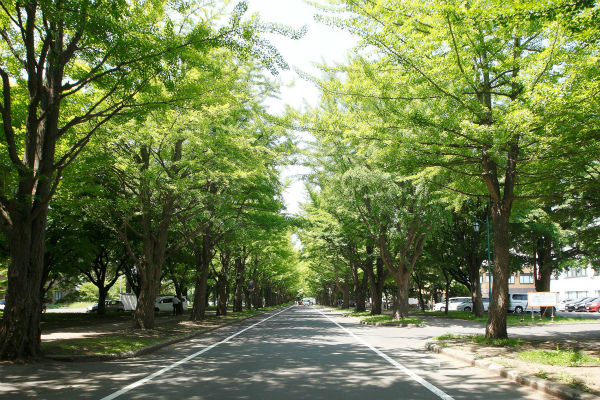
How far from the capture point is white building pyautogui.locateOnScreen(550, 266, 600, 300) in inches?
2244

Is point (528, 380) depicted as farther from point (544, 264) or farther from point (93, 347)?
point (544, 264)

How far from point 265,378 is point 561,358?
19.1ft

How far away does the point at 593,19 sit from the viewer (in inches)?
252

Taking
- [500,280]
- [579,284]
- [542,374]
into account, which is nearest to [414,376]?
[542,374]

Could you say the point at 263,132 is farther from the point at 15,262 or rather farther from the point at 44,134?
the point at 15,262

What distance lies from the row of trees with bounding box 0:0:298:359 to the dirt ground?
7775mm

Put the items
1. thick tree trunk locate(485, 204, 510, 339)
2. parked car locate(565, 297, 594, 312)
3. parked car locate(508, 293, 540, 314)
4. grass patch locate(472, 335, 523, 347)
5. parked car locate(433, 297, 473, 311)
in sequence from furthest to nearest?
parked car locate(565, 297, 594, 312) → parked car locate(433, 297, 473, 311) → parked car locate(508, 293, 540, 314) → thick tree trunk locate(485, 204, 510, 339) → grass patch locate(472, 335, 523, 347)

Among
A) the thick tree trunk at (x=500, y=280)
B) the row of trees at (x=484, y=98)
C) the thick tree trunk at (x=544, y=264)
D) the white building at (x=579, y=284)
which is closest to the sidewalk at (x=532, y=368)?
the thick tree trunk at (x=500, y=280)

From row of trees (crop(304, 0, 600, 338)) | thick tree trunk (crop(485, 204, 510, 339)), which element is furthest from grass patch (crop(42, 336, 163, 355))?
thick tree trunk (crop(485, 204, 510, 339))

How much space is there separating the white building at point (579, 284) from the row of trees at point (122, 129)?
169 ft

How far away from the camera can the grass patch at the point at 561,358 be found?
821cm

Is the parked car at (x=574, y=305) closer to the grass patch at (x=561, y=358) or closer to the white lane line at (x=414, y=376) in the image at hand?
the white lane line at (x=414, y=376)

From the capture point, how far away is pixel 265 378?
7.95 meters

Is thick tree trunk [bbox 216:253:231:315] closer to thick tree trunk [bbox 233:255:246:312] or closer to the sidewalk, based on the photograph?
thick tree trunk [bbox 233:255:246:312]
